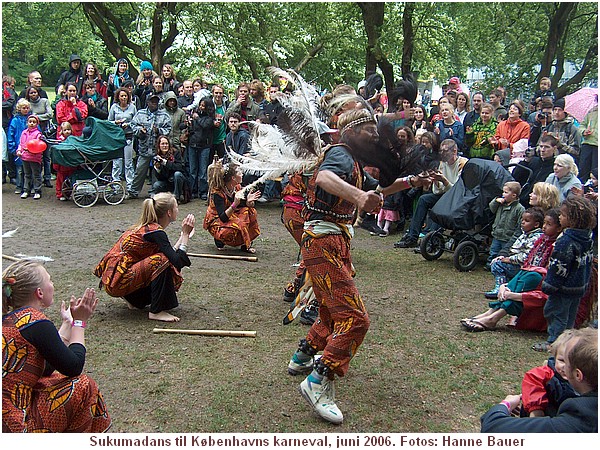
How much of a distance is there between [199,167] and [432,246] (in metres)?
5.06

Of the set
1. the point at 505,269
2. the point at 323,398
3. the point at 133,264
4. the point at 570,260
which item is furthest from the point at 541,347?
the point at 133,264

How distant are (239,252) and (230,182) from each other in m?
0.91

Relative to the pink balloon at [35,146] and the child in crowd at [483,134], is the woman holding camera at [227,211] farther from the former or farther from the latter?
the pink balloon at [35,146]

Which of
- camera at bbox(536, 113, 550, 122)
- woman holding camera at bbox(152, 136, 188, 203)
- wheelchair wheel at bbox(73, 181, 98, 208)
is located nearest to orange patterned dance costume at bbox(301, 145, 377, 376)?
camera at bbox(536, 113, 550, 122)

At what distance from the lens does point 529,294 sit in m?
5.40

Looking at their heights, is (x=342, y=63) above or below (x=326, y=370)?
above

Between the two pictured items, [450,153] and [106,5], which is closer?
[450,153]

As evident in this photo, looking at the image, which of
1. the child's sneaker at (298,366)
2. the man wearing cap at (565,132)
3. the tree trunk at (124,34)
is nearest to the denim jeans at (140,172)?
the tree trunk at (124,34)

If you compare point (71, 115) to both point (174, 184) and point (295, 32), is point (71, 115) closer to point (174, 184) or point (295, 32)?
point (174, 184)

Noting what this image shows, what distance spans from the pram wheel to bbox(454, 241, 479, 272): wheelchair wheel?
0.47 meters

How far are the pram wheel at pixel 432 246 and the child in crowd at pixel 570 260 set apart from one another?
2.99 metres
